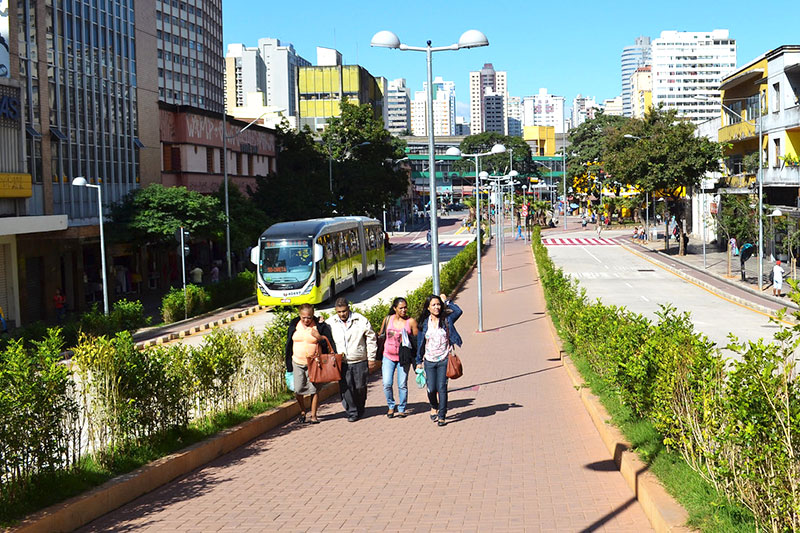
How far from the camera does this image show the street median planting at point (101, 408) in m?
7.30

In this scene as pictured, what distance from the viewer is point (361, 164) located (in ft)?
205

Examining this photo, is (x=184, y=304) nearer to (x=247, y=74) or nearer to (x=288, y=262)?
(x=288, y=262)

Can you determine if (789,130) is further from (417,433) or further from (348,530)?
(348,530)

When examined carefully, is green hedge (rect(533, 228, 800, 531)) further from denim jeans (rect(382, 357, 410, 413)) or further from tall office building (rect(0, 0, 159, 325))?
tall office building (rect(0, 0, 159, 325))

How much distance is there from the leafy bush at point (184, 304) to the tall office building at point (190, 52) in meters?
57.9

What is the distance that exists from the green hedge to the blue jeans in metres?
1.99

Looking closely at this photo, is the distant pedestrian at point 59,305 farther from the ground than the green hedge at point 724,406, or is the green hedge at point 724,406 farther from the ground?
the green hedge at point 724,406

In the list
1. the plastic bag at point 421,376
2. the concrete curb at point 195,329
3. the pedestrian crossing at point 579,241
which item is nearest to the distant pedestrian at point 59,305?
the concrete curb at point 195,329

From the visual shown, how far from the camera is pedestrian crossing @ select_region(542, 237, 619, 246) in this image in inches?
2849

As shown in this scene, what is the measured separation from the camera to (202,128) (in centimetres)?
4928

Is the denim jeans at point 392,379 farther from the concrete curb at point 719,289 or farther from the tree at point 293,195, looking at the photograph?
the tree at point 293,195

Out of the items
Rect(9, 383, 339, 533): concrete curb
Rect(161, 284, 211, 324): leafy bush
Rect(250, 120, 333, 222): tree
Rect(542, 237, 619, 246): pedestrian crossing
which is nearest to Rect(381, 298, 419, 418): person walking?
Rect(9, 383, 339, 533): concrete curb

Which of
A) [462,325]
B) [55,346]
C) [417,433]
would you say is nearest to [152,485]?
[55,346]

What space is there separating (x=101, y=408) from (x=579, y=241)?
6907 cm
